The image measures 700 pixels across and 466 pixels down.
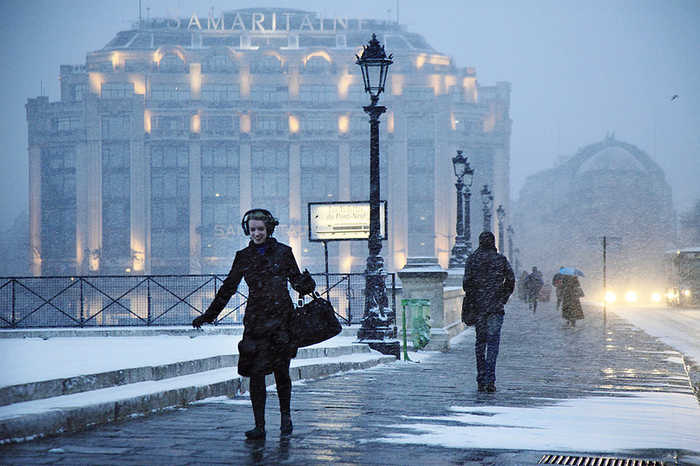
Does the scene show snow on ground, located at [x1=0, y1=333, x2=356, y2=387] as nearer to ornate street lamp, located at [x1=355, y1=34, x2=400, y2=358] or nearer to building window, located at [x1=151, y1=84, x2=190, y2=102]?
ornate street lamp, located at [x1=355, y1=34, x2=400, y2=358]

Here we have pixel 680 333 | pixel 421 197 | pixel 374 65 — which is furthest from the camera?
pixel 421 197

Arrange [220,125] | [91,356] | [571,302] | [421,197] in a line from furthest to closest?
[421,197] → [220,125] → [571,302] → [91,356]

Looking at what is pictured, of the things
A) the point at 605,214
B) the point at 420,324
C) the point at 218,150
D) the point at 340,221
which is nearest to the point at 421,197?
the point at 218,150

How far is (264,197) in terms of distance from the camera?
378ft

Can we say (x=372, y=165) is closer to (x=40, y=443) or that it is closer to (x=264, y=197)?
(x=40, y=443)

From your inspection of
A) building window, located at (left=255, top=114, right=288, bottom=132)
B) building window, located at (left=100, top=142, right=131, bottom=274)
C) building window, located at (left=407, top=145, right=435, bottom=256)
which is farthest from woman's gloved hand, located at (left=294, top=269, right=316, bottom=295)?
building window, located at (left=407, top=145, right=435, bottom=256)

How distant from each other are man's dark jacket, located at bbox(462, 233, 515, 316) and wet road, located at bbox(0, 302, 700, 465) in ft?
3.38

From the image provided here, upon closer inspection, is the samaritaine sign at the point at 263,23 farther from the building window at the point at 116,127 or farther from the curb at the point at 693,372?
the curb at the point at 693,372

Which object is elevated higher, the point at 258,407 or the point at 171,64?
the point at 171,64

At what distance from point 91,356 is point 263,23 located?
115151mm

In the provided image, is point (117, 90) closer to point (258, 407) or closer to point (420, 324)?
point (420, 324)

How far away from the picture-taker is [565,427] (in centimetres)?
793

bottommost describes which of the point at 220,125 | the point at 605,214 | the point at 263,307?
the point at 263,307

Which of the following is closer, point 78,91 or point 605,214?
point 78,91
